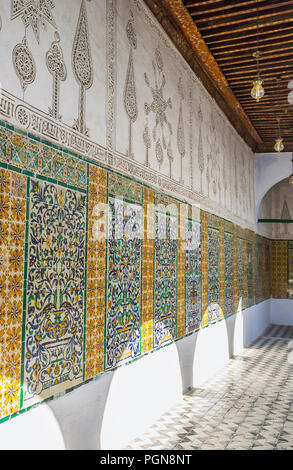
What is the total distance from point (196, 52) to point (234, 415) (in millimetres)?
3276

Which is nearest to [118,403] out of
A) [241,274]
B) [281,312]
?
[241,274]

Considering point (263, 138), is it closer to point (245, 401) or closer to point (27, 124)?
point (245, 401)

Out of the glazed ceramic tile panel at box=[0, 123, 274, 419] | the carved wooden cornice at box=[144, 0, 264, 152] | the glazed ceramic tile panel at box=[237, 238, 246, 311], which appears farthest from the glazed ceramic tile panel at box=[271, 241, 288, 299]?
the glazed ceramic tile panel at box=[0, 123, 274, 419]

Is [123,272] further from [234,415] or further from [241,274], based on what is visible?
[241,274]

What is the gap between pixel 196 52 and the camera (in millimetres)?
4105

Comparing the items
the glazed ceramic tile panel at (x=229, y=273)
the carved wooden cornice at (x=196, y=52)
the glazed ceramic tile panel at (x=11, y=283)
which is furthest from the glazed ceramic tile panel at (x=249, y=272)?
the glazed ceramic tile panel at (x=11, y=283)

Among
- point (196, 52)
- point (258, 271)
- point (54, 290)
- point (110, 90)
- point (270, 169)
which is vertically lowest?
point (258, 271)

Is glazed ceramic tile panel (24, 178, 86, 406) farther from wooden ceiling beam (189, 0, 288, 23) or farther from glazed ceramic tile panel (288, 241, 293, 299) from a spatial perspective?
glazed ceramic tile panel (288, 241, 293, 299)

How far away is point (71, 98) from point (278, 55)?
275 cm

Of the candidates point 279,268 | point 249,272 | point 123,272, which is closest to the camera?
point 123,272

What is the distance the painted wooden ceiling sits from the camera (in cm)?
341

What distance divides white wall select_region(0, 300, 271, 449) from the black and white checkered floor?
0.39 ft

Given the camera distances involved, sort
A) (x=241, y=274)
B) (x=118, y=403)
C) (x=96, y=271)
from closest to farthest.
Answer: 1. (x=96, y=271)
2. (x=118, y=403)
3. (x=241, y=274)

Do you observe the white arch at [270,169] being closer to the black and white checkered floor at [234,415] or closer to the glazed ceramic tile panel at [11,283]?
the black and white checkered floor at [234,415]
